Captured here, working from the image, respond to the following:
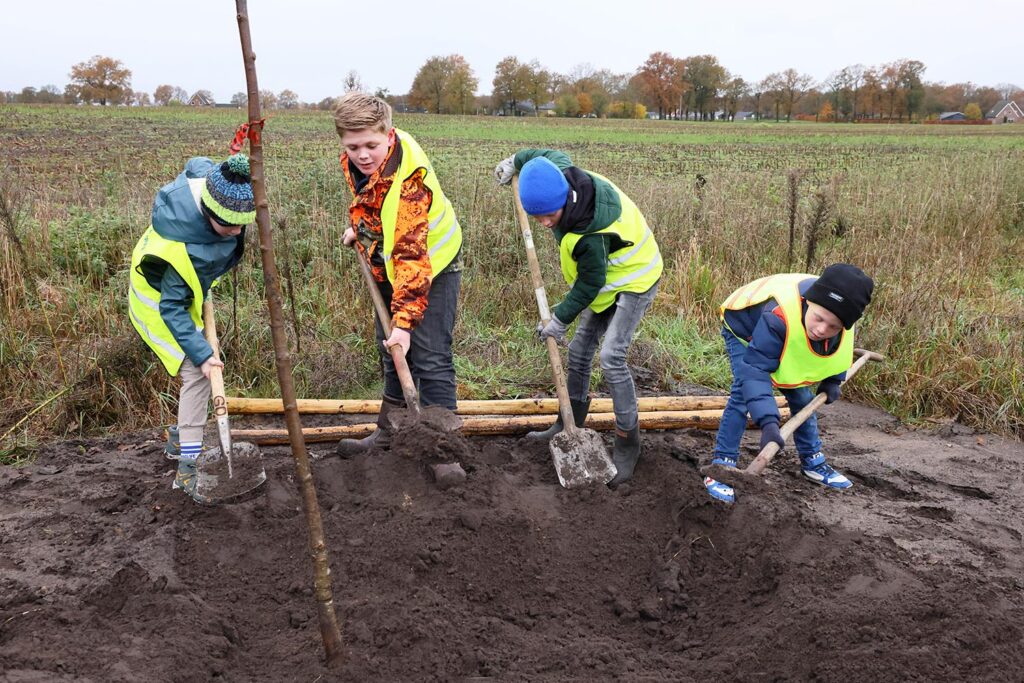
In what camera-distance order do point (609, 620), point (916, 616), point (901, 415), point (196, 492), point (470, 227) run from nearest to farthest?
point (916, 616), point (609, 620), point (196, 492), point (901, 415), point (470, 227)

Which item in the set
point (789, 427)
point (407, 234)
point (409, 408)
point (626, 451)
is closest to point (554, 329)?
point (626, 451)

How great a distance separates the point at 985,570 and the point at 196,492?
341 cm

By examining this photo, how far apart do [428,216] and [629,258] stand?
1009 millimetres

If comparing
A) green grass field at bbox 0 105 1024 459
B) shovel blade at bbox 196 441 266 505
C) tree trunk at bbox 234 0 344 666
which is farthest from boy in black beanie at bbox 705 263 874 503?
shovel blade at bbox 196 441 266 505

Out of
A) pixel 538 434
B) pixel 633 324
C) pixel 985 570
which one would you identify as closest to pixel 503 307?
pixel 538 434

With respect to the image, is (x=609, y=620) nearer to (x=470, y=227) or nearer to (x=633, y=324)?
(x=633, y=324)

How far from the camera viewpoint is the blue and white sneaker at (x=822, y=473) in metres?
3.88

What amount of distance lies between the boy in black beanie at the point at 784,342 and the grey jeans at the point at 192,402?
95.3 inches

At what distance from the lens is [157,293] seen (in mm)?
3344

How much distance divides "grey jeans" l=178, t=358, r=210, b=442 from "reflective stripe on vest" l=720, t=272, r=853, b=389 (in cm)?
262

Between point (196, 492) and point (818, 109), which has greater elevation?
point (818, 109)

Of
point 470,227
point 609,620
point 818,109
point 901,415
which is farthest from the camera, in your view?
point 818,109

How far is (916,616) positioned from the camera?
2611 millimetres

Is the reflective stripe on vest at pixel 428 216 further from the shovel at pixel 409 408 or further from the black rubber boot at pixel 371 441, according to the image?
Answer: the black rubber boot at pixel 371 441
